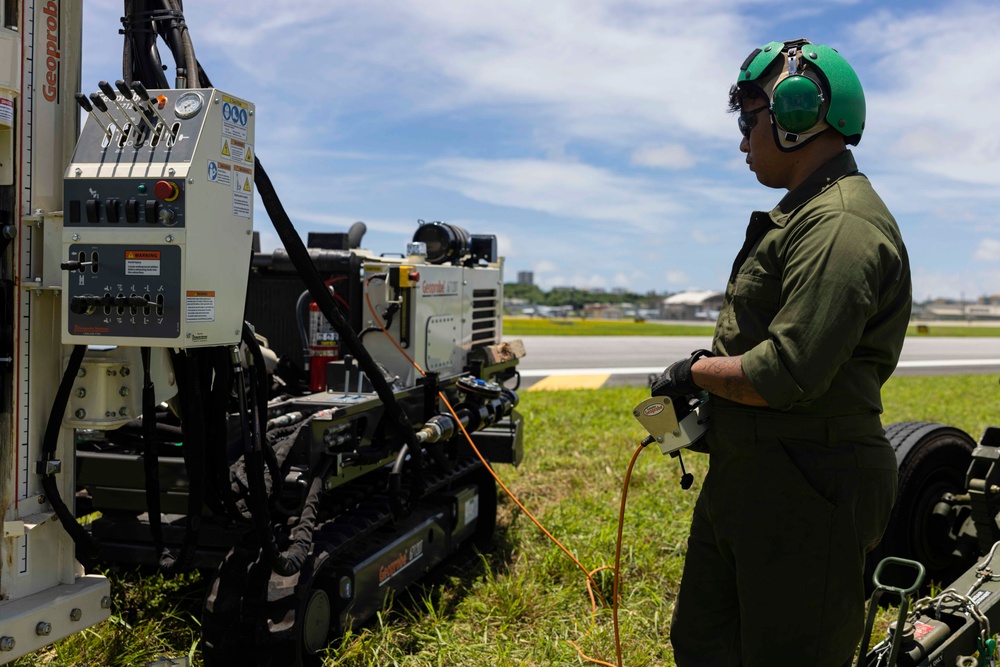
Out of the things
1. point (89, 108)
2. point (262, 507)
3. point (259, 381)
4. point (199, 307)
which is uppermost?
point (89, 108)

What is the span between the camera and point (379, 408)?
15.7ft

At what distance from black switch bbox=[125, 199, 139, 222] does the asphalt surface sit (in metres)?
14.6

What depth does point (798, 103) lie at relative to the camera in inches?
109

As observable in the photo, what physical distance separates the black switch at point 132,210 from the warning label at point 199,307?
0.98 ft

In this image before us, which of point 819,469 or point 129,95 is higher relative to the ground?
point 129,95

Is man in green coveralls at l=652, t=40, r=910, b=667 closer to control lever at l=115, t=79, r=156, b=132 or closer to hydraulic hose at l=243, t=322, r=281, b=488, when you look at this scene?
hydraulic hose at l=243, t=322, r=281, b=488

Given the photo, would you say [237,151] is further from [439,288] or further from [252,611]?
[439,288]

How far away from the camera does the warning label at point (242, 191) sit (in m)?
3.20

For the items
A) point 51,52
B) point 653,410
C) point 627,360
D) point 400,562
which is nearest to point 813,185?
point 653,410

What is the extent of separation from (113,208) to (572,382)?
623 inches

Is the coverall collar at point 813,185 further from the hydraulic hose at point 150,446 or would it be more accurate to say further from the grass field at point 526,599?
the grass field at point 526,599

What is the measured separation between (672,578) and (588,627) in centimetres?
88

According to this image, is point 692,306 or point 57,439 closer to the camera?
point 57,439

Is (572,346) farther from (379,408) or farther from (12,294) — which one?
(12,294)
